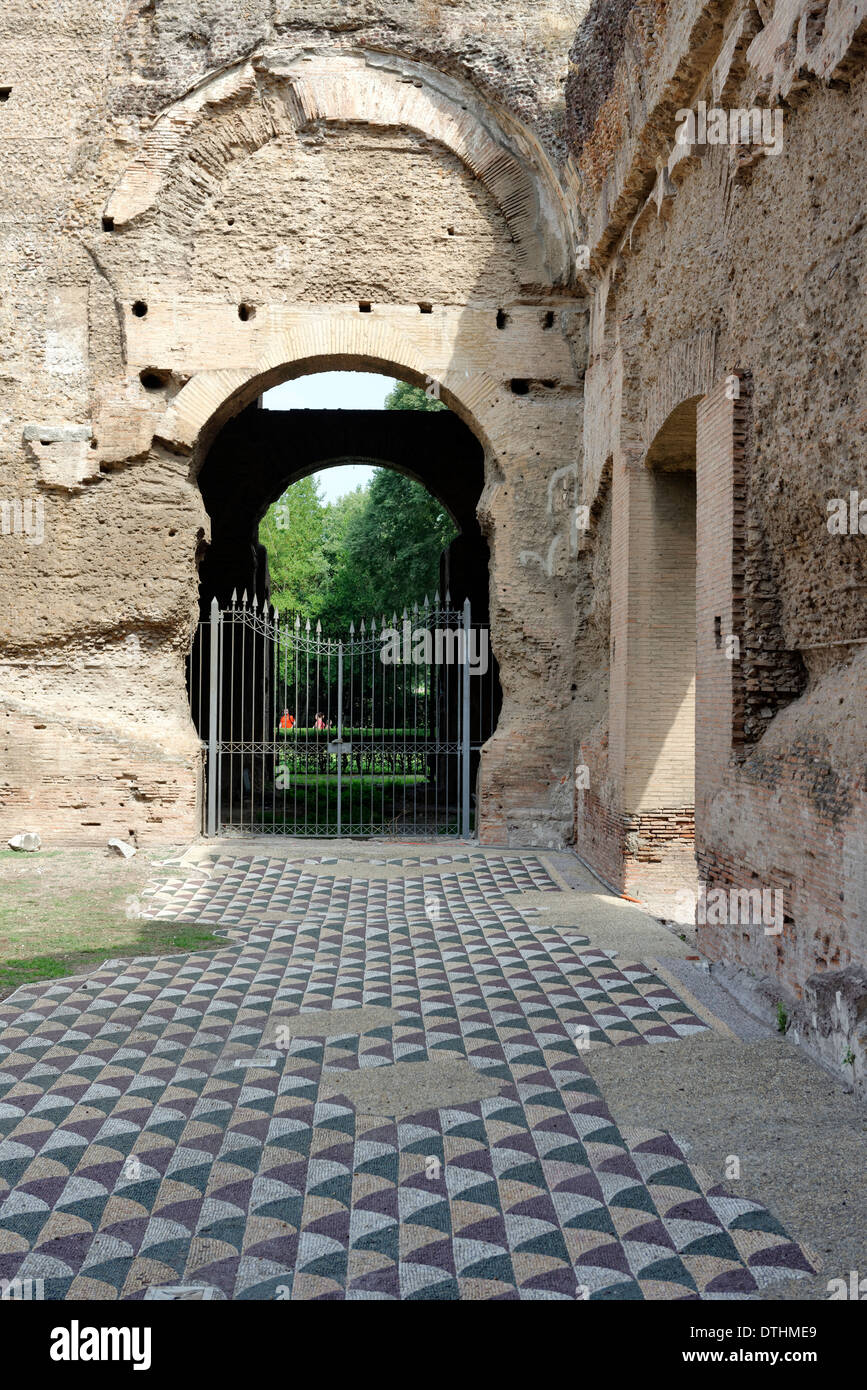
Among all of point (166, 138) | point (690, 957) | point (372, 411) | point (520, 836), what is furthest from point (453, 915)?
point (372, 411)

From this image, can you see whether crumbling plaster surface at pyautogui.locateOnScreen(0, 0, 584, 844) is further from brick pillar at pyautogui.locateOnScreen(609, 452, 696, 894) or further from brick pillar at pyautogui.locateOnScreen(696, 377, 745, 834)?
brick pillar at pyautogui.locateOnScreen(696, 377, 745, 834)

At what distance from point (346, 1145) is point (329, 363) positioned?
7584 millimetres

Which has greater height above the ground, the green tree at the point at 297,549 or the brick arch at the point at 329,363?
the green tree at the point at 297,549

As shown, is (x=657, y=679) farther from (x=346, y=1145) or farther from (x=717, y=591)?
(x=346, y=1145)

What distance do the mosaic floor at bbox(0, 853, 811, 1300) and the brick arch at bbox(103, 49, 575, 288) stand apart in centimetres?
656

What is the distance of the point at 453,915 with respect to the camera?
6555 mm

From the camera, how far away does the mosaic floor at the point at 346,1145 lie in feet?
8.38

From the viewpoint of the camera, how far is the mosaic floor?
255cm

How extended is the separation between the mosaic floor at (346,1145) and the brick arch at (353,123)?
21.5 ft

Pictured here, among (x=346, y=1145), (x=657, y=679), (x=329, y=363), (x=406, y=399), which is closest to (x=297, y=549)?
(x=406, y=399)

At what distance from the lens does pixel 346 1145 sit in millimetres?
3270

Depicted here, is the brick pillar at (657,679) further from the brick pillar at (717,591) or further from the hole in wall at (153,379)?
the hole in wall at (153,379)

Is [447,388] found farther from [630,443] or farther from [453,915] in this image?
[453,915]

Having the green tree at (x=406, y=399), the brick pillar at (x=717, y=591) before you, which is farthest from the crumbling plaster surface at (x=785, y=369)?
the green tree at (x=406, y=399)
